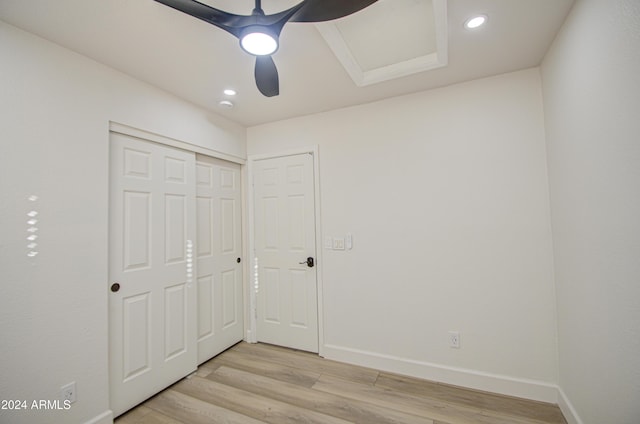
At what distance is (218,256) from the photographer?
2.80 m

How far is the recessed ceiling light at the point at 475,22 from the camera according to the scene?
58.3 inches

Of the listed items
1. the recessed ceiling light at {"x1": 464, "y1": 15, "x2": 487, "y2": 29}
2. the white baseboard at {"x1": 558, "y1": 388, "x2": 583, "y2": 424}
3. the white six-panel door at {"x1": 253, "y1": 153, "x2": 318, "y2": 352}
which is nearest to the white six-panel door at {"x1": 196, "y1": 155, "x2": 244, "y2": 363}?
the white six-panel door at {"x1": 253, "y1": 153, "x2": 318, "y2": 352}

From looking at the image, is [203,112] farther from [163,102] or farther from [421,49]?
[421,49]

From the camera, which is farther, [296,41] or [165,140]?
[165,140]

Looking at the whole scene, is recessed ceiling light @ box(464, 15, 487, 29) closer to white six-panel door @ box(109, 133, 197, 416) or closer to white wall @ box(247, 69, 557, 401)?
white wall @ box(247, 69, 557, 401)

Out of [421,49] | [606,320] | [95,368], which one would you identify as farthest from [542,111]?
[95,368]

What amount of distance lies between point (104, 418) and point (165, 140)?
2.08 m

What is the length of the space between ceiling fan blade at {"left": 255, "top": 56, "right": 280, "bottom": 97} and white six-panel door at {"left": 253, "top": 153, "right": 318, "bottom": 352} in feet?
4.20

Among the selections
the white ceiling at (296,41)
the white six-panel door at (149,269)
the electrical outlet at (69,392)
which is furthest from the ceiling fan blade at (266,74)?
the electrical outlet at (69,392)

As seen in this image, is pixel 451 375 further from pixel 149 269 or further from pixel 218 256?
pixel 149 269

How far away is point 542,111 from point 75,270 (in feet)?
11.4

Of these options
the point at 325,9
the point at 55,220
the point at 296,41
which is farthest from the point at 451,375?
the point at 55,220

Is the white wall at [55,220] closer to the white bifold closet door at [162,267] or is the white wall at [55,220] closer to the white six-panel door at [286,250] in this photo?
Result: the white bifold closet door at [162,267]

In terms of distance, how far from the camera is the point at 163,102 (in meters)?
2.22
